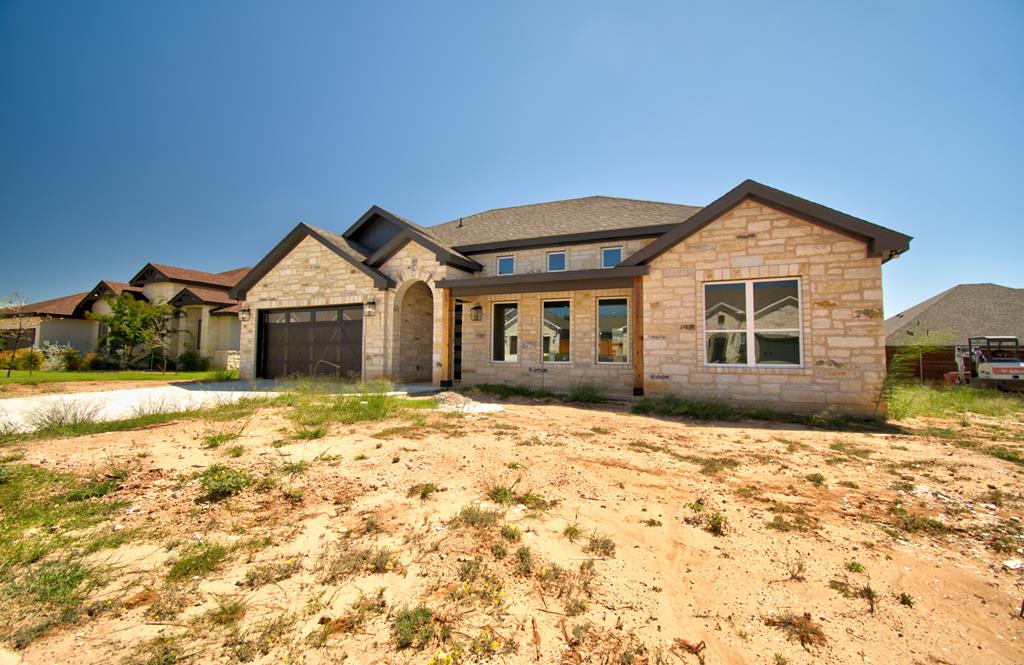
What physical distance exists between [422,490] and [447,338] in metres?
9.54

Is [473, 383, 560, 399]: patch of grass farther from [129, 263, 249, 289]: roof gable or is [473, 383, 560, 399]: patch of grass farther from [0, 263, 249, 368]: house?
[129, 263, 249, 289]: roof gable

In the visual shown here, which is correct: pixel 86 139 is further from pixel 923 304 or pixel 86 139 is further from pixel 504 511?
pixel 923 304

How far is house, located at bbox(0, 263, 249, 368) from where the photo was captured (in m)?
21.1

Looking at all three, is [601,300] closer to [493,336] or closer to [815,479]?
[493,336]

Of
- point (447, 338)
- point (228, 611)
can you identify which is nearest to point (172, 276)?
point (447, 338)

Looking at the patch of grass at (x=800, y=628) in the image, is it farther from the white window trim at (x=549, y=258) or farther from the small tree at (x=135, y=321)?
the small tree at (x=135, y=321)

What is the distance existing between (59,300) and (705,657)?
1430 inches

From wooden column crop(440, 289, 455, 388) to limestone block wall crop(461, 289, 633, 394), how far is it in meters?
0.70

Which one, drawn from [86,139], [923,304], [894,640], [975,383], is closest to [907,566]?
[894,640]

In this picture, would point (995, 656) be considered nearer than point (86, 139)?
Yes

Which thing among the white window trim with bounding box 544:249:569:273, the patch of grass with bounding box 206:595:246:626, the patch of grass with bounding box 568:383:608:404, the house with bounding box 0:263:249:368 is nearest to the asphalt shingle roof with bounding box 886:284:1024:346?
the white window trim with bounding box 544:249:569:273

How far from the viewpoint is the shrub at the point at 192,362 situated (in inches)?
803

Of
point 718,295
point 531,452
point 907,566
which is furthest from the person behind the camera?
point 718,295

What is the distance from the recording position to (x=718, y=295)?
9.91 metres
